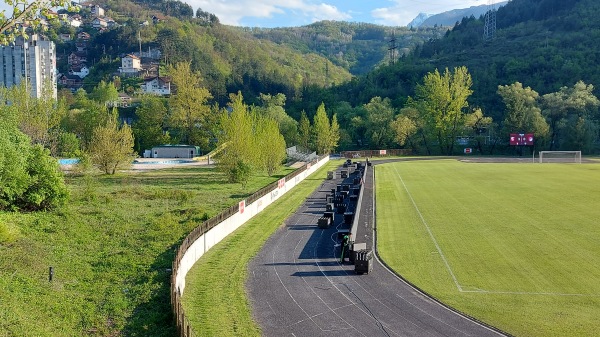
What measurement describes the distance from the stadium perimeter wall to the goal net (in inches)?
2759

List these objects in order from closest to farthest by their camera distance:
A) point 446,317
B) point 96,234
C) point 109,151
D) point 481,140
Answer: point 446,317, point 96,234, point 109,151, point 481,140

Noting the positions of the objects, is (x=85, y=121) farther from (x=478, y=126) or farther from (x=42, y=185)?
(x=478, y=126)

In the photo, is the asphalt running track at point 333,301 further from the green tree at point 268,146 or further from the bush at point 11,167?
the green tree at point 268,146

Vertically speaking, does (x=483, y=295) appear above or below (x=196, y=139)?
below

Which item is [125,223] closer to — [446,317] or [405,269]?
[405,269]

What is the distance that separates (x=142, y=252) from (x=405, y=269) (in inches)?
655

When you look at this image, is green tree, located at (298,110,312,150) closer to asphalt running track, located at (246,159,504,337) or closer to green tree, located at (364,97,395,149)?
green tree, located at (364,97,395,149)

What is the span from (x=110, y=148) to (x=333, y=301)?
6150 centimetres

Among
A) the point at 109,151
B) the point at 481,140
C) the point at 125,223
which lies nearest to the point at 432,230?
the point at 125,223

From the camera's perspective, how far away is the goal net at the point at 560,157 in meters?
105

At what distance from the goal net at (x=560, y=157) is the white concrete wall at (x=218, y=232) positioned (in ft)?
229

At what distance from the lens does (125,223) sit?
136 feet

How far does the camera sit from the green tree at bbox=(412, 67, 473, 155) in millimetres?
131500

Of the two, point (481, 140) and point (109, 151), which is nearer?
point (109, 151)
